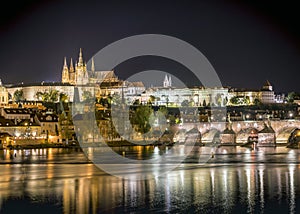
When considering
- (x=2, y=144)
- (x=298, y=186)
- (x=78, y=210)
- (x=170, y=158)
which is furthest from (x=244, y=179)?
(x=2, y=144)

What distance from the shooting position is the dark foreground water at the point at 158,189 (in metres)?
17.2

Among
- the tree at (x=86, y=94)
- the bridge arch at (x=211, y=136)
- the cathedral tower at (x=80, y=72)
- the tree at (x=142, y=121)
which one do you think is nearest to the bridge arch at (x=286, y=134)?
the bridge arch at (x=211, y=136)

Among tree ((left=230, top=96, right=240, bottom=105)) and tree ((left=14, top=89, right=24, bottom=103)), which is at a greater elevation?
tree ((left=14, top=89, right=24, bottom=103))

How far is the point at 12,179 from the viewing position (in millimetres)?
23812

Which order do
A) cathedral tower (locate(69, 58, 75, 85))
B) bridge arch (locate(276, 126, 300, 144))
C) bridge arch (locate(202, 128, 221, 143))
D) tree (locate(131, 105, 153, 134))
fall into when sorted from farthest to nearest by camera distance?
cathedral tower (locate(69, 58, 75, 85)) < tree (locate(131, 105, 153, 134)) < bridge arch (locate(202, 128, 221, 143)) < bridge arch (locate(276, 126, 300, 144))

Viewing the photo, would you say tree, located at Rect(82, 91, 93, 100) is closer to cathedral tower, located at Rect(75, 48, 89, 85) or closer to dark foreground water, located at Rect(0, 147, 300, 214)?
cathedral tower, located at Rect(75, 48, 89, 85)

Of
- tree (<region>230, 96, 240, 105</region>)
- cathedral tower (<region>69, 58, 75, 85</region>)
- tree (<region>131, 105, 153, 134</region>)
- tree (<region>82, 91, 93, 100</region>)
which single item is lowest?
tree (<region>131, 105, 153, 134</region>)

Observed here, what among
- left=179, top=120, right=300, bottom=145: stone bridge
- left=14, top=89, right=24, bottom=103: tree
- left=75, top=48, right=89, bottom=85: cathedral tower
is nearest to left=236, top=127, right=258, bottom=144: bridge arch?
left=179, top=120, right=300, bottom=145: stone bridge

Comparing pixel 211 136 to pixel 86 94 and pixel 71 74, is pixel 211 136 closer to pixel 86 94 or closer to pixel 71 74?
pixel 86 94

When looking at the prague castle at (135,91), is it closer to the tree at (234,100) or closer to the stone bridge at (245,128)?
the tree at (234,100)

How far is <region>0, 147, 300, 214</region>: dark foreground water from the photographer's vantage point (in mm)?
17203

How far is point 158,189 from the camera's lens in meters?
20.5

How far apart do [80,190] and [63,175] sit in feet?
15.6

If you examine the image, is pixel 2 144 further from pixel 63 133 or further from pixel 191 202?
pixel 191 202
